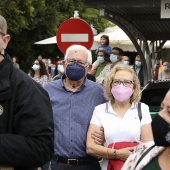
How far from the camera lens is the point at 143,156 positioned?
10.6 ft

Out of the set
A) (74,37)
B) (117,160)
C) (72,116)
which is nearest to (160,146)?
(117,160)

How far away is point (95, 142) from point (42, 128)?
1.96 metres

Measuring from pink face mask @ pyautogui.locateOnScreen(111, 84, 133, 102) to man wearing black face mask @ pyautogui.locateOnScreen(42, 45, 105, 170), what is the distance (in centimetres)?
22

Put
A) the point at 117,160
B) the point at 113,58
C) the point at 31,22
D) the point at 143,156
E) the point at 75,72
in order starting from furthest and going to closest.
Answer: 1. the point at 31,22
2. the point at 113,58
3. the point at 75,72
4. the point at 117,160
5. the point at 143,156

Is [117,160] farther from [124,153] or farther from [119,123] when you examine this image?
[119,123]

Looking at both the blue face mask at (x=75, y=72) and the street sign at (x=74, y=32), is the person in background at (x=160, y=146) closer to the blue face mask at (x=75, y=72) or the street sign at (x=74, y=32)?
the blue face mask at (x=75, y=72)

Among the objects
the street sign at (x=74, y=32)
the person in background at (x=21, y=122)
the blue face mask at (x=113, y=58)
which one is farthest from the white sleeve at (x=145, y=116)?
the blue face mask at (x=113, y=58)

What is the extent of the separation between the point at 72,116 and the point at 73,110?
5 centimetres

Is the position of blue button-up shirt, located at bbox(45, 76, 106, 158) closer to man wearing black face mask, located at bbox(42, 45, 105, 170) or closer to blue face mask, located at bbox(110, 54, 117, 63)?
man wearing black face mask, located at bbox(42, 45, 105, 170)

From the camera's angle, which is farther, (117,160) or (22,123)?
(117,160)

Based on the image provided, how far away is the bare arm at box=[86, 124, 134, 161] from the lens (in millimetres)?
5195

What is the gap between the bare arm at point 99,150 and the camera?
205 inches

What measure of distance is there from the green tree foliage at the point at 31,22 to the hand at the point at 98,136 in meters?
27.5

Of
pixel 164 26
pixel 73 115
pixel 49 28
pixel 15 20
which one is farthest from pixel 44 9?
pixel 73 115
